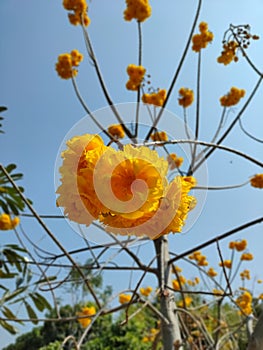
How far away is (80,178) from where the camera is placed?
328mm

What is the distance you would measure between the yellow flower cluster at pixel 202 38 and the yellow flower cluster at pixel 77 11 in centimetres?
47

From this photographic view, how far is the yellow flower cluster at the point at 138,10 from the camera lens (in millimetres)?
1479

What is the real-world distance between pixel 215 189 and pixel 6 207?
1.14m

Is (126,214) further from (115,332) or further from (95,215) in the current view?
(115,332)

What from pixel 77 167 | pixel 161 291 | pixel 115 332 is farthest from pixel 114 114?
pixel 115 332

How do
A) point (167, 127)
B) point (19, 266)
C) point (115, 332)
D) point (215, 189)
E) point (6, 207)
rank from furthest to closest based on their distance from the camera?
point (115, 332) < point (6, 207) < point (19, 266) < point (215, 189) < point (167, 127)

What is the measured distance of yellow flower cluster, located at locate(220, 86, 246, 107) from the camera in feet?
5.58

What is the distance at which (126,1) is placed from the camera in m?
1.52

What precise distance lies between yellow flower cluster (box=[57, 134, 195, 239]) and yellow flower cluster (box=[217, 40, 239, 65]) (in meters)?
1.12

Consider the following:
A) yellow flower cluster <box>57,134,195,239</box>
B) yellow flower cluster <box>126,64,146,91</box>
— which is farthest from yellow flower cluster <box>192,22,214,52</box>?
yellow flower cluster <box>57,134,195,239</box>

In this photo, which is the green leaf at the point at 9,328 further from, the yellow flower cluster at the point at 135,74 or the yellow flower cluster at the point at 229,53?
the yellow flower cluster at the point at 229,53

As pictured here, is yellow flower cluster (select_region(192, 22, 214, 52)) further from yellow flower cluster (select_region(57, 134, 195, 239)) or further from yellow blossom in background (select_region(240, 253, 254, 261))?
yellow flower cluster (select_region(57, 134, 195, 239))

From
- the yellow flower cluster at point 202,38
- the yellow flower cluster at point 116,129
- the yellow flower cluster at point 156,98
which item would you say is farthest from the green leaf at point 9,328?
the yellow flower cluster at point 202,38

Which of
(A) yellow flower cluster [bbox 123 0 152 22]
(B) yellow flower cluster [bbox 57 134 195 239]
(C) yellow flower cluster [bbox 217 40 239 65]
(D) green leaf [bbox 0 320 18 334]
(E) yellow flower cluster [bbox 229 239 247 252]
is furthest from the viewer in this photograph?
(E) yellow flower cluster [bbox 229 239 247 252]
